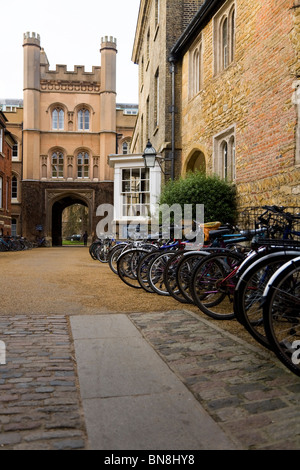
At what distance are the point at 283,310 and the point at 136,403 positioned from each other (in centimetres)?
131

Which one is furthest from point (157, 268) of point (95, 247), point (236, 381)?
point (95, 247)

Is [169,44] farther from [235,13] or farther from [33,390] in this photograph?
[33,390]

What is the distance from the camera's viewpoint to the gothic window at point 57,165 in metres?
32.6

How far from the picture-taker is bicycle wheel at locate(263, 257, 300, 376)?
2857 millimetres

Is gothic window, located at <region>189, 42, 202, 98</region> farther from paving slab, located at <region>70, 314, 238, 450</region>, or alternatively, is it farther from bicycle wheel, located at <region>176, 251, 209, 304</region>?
paving slab, located at <region>70, 314, 238, 450</region>

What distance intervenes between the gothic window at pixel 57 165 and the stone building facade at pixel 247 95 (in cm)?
2066

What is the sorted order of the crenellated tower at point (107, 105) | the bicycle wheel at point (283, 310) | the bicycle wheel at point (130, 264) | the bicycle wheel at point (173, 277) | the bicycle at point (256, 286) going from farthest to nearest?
the crenellated tower at point (107, 105) → the bicycle wheel at point (130, 264) → the bicycle wheel at point (173, 277) → the bicycle at point (256, 286) → the bicycle wheel at point (283, 310)

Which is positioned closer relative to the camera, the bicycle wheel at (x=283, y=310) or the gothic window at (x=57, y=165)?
the bicycle wheel at (x=283, y=310)

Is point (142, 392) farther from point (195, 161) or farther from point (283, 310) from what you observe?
point (195, 161)

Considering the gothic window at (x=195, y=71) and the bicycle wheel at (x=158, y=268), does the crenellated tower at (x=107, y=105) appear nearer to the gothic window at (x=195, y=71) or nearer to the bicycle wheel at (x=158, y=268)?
the gothic window at (x=195, y=71)

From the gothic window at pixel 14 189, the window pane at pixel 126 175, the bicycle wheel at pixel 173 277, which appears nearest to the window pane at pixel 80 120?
the gothic window at pixel 14 189
